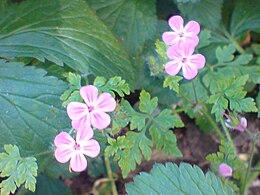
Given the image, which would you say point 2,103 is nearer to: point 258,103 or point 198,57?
point 198,57

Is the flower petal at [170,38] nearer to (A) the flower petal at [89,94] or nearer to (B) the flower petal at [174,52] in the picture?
(B) the flower petal at [174,52]

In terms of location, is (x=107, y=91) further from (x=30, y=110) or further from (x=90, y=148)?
(x=30, y=110)

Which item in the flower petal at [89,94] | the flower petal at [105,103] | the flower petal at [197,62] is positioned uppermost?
the flower petal at [197,62]

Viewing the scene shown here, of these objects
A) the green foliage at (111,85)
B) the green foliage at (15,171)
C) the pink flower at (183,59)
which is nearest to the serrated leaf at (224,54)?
the pink flower at (183,59)

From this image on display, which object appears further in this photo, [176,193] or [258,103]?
[258,103]

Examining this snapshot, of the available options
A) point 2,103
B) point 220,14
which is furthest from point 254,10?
point 2,103
